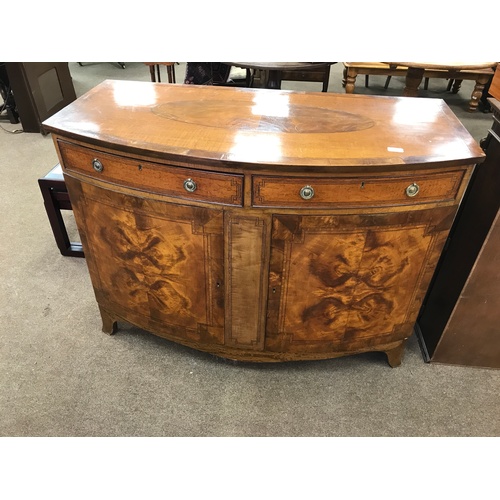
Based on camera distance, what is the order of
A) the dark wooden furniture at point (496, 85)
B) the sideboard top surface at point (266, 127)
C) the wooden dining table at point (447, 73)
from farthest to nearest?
1. the dark wooden furniture at point (496, 85)
2. the wooden dining table at point (447, 73)
3. the sideboard top surface at point (266, 127)

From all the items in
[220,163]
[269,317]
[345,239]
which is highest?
[220,163]

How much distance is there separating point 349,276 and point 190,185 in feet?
1.89

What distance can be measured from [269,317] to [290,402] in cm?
36

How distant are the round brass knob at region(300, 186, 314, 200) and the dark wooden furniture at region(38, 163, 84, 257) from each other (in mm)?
1328

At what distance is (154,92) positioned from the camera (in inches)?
60.6

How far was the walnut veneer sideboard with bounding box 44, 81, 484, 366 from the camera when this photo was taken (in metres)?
1.14

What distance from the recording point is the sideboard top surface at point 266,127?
1.12 m

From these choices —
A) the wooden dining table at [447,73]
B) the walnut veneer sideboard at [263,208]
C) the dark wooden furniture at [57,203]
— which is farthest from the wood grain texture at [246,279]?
the wooden dining table at [447,73]

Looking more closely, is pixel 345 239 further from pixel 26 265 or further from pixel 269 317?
pixel 26 265

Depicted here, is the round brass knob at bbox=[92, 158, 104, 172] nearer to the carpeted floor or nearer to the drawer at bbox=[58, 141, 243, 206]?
the drawer at bbox=[58, 141, 243, 206]

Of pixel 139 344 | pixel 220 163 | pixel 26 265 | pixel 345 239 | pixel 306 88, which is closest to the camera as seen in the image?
pixel 220 163

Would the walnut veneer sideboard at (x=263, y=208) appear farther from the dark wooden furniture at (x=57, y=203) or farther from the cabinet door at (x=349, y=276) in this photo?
the dark wooden furniture at (x=57, y=203)

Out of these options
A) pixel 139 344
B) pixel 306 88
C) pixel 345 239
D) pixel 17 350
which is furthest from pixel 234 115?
pixel 306 88

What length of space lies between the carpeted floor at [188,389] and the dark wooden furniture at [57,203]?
1.00 ft
